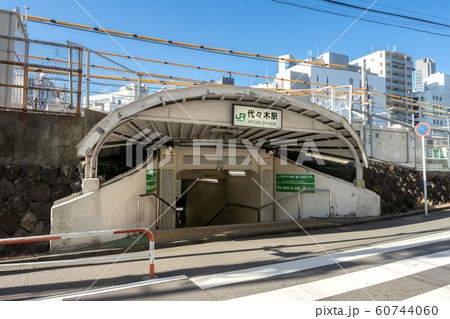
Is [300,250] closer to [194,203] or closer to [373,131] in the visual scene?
[373,131]

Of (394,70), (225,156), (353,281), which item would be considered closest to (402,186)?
(225,156)

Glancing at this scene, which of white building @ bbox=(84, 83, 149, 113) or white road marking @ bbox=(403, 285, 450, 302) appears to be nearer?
white road marking @ bbox=(403, 285, 450, 302)

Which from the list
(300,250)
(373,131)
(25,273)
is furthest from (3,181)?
(373,131)

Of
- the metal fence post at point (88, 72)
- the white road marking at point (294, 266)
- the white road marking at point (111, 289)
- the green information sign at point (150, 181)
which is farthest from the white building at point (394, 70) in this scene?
the white road marking at point (111, 289)

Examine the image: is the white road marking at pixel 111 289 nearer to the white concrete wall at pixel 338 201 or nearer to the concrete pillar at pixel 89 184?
the concrete pillar at pixel 89 184

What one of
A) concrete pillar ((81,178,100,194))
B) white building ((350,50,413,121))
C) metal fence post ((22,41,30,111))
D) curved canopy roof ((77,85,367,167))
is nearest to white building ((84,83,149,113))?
curved canopy roof ((77,85,367,167))

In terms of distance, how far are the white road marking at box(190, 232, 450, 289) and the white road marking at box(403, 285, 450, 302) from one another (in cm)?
161

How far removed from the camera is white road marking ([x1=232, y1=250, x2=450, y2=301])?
3826mm

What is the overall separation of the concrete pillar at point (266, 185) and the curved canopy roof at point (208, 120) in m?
1.43

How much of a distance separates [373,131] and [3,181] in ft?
45.4

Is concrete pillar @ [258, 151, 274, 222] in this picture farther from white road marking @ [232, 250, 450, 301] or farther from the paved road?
white road marking @ [232, 250, 450, 301]

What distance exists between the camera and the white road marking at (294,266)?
447cm

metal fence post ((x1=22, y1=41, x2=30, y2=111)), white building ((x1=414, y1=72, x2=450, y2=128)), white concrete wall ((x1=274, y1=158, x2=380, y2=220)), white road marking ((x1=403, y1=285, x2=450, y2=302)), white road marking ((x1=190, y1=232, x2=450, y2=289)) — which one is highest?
white building ((x1=414, y1=72, x2=450, y2=128))

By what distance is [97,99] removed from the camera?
32.3ft
